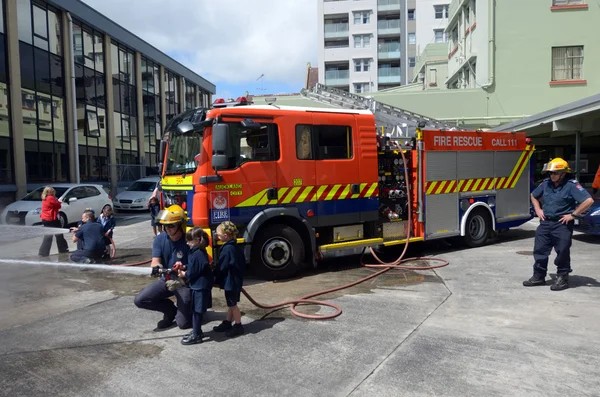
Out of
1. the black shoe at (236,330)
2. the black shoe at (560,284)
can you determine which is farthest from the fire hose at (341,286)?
the black shoe at (560,284)

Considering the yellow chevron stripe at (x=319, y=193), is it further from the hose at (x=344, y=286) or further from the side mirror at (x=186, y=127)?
the side mirror at (x=186, y=127)

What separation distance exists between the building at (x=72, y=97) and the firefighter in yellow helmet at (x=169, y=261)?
1510 centimetres

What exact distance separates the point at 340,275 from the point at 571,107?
9392 mm

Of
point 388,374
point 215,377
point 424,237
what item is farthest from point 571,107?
point 215,377

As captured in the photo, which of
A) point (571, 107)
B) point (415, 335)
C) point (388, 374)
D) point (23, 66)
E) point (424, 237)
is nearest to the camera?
point (388, 374)

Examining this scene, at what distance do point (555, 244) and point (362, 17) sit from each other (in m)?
55.2

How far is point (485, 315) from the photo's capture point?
539cm

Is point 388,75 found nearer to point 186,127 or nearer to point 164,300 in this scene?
point 186,127

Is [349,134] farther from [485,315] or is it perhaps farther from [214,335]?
[214,335]

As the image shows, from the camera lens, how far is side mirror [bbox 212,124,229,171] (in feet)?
20.9

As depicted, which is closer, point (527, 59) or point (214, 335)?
point (214, 335)

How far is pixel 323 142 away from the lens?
7539mm

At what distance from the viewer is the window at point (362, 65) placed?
56531mm

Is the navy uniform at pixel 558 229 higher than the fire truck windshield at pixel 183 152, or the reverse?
the fire truck windshield at pixel 183 152
